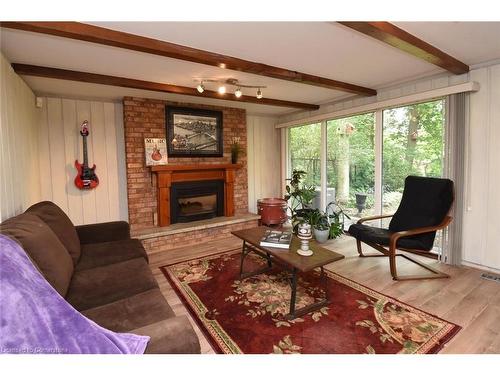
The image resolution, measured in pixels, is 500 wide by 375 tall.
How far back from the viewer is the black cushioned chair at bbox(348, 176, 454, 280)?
103 inches

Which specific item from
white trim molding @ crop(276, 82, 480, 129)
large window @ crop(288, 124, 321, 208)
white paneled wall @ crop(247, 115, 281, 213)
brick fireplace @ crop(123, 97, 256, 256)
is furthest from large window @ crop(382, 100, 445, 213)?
brick fireplace @ crop(123, 97, 256, 256)

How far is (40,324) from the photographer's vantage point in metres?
0.88

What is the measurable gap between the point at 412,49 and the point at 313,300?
229 cm

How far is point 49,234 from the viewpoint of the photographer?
171 cm

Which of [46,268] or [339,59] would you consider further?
[339,59]

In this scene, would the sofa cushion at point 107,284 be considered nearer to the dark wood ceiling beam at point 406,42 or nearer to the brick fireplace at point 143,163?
the brick fireplace at point 143,163

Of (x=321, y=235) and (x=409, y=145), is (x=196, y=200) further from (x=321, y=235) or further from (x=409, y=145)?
(x=409, y=145)

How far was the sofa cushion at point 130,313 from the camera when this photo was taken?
4.34 ft

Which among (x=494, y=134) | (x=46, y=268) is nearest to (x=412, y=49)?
(x=494, y=134)

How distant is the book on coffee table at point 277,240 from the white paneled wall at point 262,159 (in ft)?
8.89

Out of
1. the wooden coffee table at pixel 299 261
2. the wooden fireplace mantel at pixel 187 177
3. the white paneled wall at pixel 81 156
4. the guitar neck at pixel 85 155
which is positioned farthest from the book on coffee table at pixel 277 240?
the guitar neck at pixel 85 155

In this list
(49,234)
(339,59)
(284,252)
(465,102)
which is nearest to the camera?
(49,234)

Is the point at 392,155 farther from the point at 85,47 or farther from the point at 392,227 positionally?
the point at 85,47

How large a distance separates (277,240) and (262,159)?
314 centimetres
